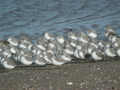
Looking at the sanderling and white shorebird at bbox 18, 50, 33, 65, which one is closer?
white shorebird at bbox 18, 50, 33, 65

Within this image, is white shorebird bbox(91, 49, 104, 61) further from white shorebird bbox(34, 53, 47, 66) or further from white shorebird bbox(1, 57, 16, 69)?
white shorebird bbox(1, 57, 16, 69)

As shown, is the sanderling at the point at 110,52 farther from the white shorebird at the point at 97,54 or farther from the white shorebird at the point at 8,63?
the white shorebird at the point at 8,63

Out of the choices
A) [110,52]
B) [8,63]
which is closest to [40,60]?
[8,63]

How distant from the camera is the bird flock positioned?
18.3 feet

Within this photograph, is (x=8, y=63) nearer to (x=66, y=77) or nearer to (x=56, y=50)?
(x=56, y=50)

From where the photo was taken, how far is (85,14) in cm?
949

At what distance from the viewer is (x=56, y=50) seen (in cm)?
586

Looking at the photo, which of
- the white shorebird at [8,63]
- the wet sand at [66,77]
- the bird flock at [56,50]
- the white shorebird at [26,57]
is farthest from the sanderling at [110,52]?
the white shorebird at [8,63]

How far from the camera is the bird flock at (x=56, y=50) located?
5.58m

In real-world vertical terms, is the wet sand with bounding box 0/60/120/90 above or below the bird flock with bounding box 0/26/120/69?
below

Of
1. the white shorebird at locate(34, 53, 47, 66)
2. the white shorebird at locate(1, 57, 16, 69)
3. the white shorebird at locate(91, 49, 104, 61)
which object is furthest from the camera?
the white shorebird at locate(91, 49, 104, 61)

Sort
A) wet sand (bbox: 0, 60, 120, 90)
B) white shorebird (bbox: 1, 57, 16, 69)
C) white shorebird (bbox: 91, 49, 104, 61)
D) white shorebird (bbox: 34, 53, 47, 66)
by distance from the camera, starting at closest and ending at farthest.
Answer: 1. wet sand (bbox: 0, 60, 120, 90)
2. white shorebird (bbox: 1, 57, 16, 69)
3. white shorebird (bbox: 34, 53, 47, 66)
4. white shorebird (bbox: 91, 49, 104, 61)

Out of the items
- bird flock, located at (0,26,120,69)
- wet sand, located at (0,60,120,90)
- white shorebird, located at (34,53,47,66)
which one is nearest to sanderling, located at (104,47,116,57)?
bird flock, located at (0,26,120,69)

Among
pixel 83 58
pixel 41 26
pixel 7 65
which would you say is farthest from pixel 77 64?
pixel 41 26
